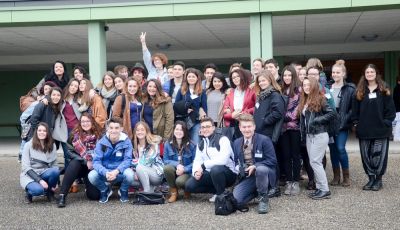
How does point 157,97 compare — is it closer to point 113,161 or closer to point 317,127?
point 113,161

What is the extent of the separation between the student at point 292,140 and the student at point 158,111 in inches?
57.7

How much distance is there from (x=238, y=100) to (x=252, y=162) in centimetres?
93

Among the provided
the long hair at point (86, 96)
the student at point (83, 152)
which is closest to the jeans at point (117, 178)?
the student at point (83, 152)

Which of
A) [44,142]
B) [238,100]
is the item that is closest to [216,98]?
[238,100]

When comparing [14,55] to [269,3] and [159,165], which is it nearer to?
[269,3]

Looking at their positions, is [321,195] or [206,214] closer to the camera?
[206,214]

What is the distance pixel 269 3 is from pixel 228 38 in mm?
3813

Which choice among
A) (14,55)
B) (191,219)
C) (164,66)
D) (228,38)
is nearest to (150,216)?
(191,219)

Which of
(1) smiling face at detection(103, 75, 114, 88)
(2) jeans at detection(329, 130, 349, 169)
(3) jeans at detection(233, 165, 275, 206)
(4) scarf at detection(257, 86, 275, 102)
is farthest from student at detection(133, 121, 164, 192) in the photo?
(2) jeans at detection(329, 130, 349, 169)

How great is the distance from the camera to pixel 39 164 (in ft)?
19.6

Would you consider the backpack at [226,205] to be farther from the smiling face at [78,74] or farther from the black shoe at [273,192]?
the smiling face at [78,74]

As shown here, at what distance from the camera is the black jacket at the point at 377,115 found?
6039mm

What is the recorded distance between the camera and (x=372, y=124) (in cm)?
607

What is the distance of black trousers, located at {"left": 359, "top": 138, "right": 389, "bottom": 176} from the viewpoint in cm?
608
